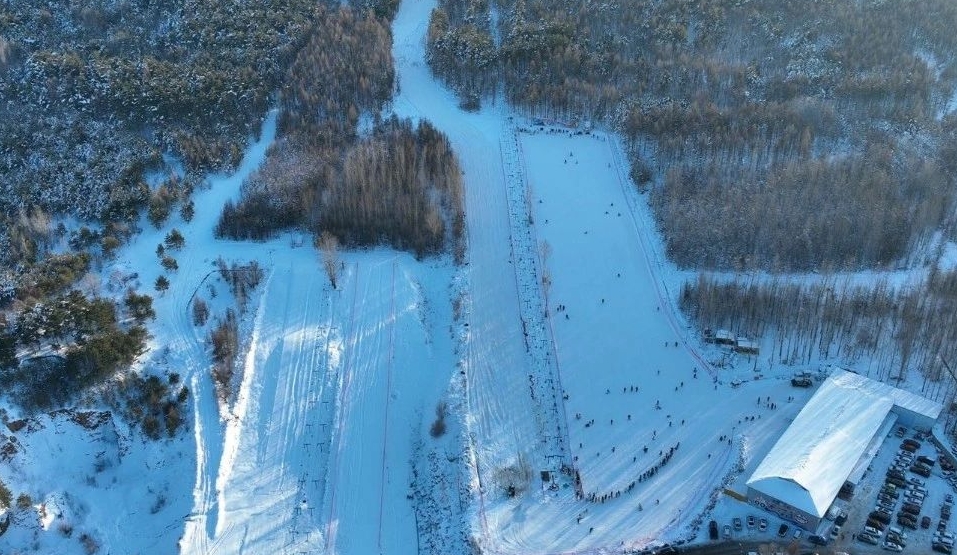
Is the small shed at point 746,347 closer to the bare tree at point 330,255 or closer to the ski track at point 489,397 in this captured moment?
the ski track at point 489,397

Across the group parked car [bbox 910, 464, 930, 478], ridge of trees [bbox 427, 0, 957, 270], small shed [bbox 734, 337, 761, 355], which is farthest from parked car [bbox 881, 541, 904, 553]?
ridge of trees [bbox 427, 0, 957, 270]

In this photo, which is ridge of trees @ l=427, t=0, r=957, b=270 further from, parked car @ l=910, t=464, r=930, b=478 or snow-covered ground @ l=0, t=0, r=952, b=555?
parked car @ l=910, t=464, r=930, b=478

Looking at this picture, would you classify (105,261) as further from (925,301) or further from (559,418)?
(925,301)

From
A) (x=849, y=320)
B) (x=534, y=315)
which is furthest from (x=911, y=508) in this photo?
(x=534, y=315)

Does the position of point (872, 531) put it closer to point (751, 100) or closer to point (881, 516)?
point (881, 516)

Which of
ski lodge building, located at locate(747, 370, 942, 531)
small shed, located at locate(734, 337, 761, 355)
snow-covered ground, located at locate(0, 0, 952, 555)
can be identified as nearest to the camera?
ski lodge building, located at locate(747, 370, 942, 531)

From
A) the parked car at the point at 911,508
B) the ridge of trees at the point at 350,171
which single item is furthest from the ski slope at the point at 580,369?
the parked car at the point at 911,508

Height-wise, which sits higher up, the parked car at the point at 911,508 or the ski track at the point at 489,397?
the ski track at the point at 489,397

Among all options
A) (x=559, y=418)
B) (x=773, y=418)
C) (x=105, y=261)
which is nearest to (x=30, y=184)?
(x=105, y=261)
